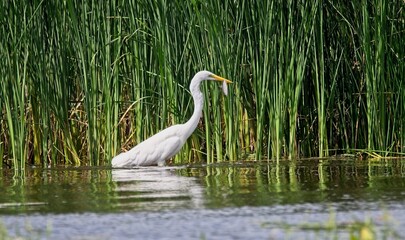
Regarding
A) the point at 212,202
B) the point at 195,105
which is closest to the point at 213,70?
the point at 195,105

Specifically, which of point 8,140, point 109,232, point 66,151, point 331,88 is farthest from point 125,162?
point 109,232

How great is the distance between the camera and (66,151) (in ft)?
35.3

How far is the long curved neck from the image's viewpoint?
401 inches

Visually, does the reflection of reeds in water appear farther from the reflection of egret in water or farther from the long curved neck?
the long curved neck

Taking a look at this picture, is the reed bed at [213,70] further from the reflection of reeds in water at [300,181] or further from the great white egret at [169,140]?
the reflection of reeds in water at [300,181]

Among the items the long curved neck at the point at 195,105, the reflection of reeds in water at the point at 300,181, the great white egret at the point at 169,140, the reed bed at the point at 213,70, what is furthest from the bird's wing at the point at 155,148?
the reflection of reeds in water at the point at 300,181

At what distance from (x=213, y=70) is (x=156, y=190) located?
303 centimetres

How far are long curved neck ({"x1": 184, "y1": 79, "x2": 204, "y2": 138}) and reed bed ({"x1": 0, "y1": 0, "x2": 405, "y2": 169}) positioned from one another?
0.14 metres

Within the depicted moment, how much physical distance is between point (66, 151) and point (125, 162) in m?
0.85

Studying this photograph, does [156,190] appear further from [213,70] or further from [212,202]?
[213,70]

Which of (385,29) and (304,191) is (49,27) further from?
(304,191)

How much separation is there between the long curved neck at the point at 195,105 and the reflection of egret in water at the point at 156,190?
0.49 metres

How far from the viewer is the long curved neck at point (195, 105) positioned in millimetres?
10195

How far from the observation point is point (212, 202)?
680 centimetres
